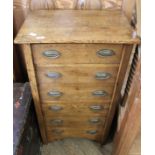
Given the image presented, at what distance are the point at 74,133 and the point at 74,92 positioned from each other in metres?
0.48

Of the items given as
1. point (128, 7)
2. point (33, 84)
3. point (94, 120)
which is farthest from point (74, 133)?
point (128, 7)

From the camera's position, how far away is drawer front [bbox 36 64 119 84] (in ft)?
3.56

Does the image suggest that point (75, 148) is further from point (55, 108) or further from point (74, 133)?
point (55, 108)

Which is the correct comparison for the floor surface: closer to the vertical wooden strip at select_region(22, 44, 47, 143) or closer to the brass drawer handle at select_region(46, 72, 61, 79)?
the vertical wooden strip at select_region(22, 44, 47, 143)

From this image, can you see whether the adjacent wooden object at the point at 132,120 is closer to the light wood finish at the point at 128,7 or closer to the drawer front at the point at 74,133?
the drawer front at the point at 74,133

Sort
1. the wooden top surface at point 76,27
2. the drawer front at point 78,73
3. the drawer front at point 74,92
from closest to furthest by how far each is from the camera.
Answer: the wooden top surface at point 76,27, the drawer front at point 78,73, the drawer front at point 74,92

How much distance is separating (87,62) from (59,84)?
228 millimetres

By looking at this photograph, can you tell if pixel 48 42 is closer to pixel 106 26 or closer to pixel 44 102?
pixel 106 26

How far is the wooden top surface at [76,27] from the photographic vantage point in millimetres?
950

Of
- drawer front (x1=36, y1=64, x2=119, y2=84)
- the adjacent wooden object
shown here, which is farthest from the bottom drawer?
drawer front (x1=36, y1=64, x2=119, y2=84)

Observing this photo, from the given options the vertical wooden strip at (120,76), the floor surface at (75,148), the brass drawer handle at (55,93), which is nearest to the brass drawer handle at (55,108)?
the brass drawer handle at (55,93)

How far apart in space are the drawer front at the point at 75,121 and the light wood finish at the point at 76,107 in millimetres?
48

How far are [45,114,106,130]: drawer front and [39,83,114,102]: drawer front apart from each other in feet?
0.64
